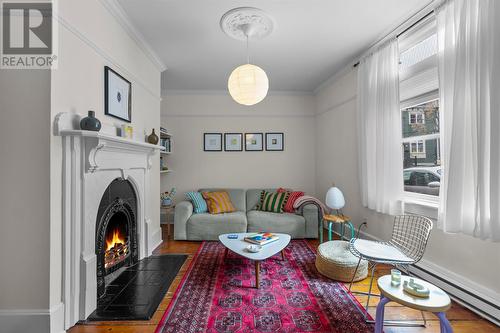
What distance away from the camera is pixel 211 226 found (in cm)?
379

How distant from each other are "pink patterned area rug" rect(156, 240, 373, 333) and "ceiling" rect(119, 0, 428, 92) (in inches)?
109

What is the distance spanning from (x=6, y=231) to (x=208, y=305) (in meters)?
1.58

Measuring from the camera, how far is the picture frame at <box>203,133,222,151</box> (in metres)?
4.89

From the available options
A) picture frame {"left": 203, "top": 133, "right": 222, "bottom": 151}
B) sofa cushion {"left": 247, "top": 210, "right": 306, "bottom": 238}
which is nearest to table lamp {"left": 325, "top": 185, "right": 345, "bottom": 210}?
sofa cushion {"left": 247, "top": 210, "right": 306, "bottom": 238}

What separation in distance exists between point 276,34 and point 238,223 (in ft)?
8.91

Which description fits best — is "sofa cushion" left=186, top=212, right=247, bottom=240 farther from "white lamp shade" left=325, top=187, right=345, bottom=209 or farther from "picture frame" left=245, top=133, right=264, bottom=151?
"picture frame" left=245, top=133, right=264, bottom=151

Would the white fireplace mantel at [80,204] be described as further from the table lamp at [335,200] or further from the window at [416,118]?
the window at [416,118]

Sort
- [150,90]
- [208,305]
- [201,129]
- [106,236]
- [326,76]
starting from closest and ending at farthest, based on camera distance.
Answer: [208,305] < [106,236] < [150,90] < [326,76] < [201,129]

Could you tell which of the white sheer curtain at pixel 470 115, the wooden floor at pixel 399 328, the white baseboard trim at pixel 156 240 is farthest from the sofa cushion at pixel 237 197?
the white sheer curtain at pixel 470 115

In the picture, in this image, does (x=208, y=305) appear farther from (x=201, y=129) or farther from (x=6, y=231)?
(x=201, y=129)

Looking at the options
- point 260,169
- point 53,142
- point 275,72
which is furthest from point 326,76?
point 53,142

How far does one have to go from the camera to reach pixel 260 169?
496cm

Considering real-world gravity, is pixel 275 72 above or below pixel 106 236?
above

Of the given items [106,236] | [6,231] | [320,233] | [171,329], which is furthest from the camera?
[320,233]
